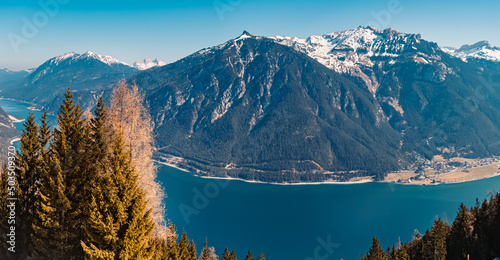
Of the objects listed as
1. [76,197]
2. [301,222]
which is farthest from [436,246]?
[301,222]

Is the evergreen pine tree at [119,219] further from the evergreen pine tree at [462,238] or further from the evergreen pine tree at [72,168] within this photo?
the evergreen pine tree at [462,238]

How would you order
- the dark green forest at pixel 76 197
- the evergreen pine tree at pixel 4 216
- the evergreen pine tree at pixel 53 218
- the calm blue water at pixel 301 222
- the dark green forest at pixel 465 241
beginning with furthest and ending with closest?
the calm blue water at pixel 301 222, the dark green forest at pixel 465 241, the evergreen pine tree at pixel 4 216, the evergreen pine tree at pixel 53 218, the dark green forest at pixel 76 197

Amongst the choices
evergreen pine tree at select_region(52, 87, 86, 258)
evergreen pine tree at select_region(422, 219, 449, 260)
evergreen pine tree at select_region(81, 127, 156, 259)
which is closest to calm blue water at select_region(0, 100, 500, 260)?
evergreen pine tree at select_region(422, 219, 449, 260)

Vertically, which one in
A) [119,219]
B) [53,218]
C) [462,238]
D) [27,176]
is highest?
[27,176]

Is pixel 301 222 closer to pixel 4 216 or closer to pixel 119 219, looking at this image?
pixel 4 216

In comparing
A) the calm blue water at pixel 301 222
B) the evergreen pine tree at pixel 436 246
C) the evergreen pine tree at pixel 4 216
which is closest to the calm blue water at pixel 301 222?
the calm blue water at pixel 301 222

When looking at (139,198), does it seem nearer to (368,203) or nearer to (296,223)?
(296,223)

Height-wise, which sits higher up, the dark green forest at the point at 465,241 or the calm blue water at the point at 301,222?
the dark green forest at the point at 465,241
